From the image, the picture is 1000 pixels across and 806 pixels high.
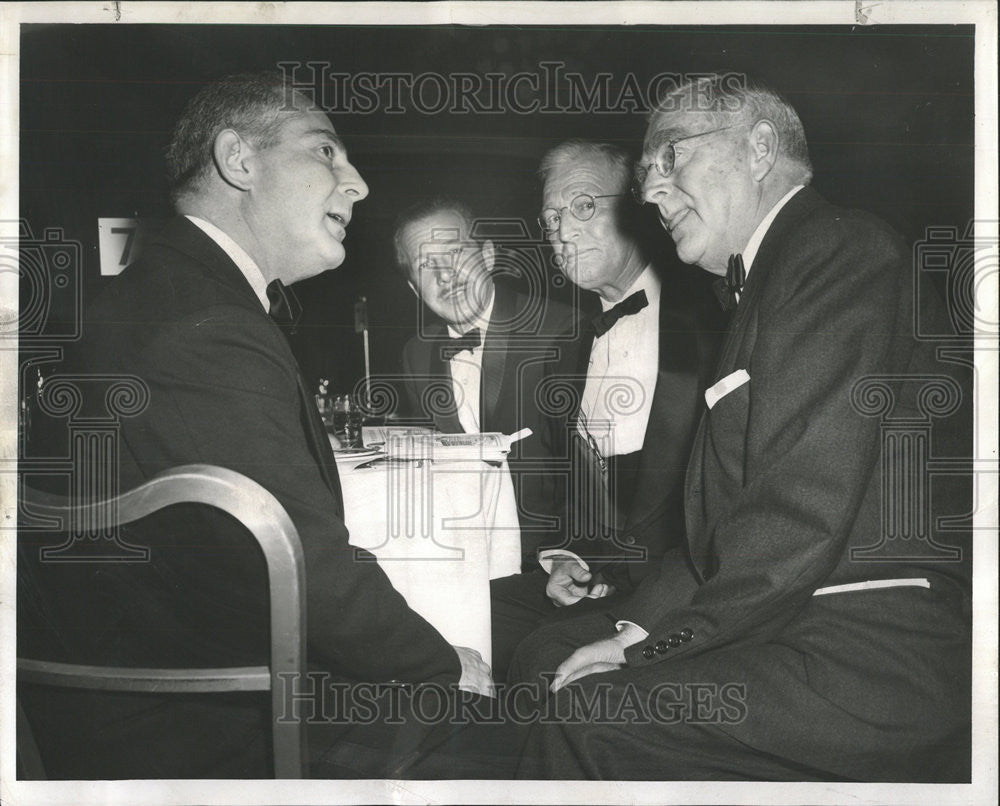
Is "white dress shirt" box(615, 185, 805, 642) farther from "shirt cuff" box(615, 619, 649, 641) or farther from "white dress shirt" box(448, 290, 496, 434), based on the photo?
"white dress shirt" box(448, 290, 496, 434)

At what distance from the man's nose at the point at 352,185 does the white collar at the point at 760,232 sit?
700 millimetres

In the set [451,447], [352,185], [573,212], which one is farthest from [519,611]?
[352,185]

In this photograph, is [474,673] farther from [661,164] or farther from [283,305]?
[661,164]

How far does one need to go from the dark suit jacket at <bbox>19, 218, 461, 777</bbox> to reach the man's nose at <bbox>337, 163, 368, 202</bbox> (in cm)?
25

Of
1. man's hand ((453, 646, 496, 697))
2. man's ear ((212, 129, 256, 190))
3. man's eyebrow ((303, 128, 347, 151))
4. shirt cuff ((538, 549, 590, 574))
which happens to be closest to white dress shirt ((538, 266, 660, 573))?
shirt cuff ((538, 549, 590, 574))

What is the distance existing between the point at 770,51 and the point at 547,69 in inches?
16.3

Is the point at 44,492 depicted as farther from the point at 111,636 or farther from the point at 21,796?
the point at 21,796

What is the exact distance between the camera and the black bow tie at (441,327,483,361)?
1672 mm

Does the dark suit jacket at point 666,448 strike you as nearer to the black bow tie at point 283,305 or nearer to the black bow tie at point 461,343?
the black bow tie at point 461,343

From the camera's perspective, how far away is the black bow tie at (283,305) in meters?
1.66

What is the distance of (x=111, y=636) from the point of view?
5.54 ft

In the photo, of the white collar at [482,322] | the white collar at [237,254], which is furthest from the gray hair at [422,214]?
the white collar at [237,254]

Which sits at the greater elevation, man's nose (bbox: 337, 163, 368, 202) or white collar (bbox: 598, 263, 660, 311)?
man's nose (bbox: 337, 163, 368, 202)

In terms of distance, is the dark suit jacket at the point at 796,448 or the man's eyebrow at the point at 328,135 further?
the man's eyebrow at the point at 328,135
